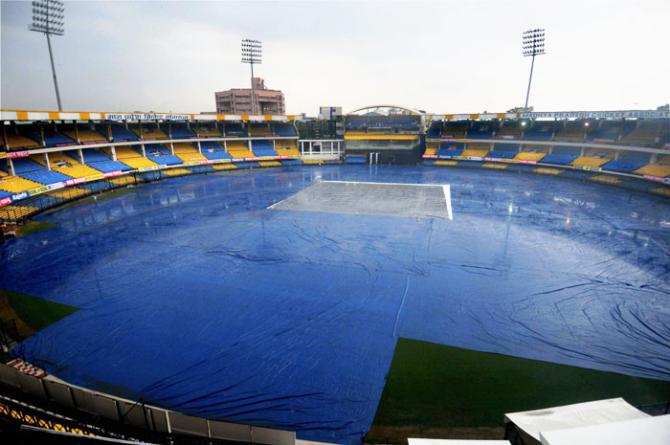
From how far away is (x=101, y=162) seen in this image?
140ft

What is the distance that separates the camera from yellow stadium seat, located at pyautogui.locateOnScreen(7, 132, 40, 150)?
34.7 meters

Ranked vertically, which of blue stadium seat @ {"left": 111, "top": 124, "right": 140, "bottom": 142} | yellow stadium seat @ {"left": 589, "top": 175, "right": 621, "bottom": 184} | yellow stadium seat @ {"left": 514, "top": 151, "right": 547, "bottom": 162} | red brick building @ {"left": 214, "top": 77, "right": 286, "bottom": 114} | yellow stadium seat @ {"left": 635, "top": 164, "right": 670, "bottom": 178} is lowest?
yellow stadium seat @ {"left": 589, "top": 175, "right": 621, "bottom": 184}

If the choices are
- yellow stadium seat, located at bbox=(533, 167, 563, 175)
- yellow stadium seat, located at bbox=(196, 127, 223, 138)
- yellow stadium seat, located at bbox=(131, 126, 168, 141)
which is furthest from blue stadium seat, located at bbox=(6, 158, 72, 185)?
yellow stadium seat, located at bbox=(533, 167, 563, 175)

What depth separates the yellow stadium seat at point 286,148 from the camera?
63.3 metres

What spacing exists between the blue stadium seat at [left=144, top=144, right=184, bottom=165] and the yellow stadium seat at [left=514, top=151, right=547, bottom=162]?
54.7 meters

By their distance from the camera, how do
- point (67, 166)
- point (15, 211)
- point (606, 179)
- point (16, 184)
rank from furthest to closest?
1. point (606, 179)
2. point (67, 166)
3. point (16, 184)
4. point (15, 211)

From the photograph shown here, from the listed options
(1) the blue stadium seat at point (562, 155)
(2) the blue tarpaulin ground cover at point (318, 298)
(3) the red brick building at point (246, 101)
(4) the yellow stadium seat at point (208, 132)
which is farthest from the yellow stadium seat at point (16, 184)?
(3) the red brick building at point (246, 101)

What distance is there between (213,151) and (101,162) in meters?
18.2

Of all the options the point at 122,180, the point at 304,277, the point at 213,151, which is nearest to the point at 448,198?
the point at 304,277

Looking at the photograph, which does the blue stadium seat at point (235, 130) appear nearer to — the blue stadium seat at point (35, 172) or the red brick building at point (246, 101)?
the blue stadium seat at point (35, 172)

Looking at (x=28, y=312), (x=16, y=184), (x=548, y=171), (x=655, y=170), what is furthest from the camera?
(x=548, y=171)

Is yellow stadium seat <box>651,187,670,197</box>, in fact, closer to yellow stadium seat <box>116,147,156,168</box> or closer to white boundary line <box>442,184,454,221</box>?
white boundary line <box>442,184,454,221</box>

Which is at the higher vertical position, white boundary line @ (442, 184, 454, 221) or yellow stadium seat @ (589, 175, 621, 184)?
yellow stadium seat @ (589, 175, 621, 184)

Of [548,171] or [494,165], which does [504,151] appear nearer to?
[494,165]
